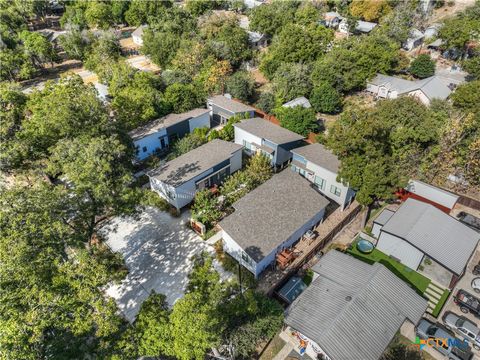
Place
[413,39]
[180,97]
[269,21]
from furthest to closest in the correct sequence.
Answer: [413,39]
[269,21]
[180,97]

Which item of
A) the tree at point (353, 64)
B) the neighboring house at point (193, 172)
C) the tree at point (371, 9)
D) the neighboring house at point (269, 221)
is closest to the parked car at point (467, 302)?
the neighboring house at point (269, 221)

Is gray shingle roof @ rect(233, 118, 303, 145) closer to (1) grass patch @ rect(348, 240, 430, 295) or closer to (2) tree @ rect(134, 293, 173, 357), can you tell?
(1) grass patch @ rect(348, 240, 430, 295)

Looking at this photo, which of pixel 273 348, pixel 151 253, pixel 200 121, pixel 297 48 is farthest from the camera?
pixel 297 48

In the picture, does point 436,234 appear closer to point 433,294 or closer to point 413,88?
point 433,294

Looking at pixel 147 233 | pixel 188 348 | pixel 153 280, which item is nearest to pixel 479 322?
pixel 188 348

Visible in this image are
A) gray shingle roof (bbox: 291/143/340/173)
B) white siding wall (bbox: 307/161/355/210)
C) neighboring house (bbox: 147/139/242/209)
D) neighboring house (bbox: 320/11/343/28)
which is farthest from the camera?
neighboring house (bbox: 320/11/343/28)

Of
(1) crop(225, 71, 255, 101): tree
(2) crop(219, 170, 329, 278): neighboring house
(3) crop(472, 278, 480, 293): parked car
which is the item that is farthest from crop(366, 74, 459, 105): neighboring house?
(2) crop(219, 170, 329, 278): neighboring house

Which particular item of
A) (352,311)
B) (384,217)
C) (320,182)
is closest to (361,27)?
(320,182)
